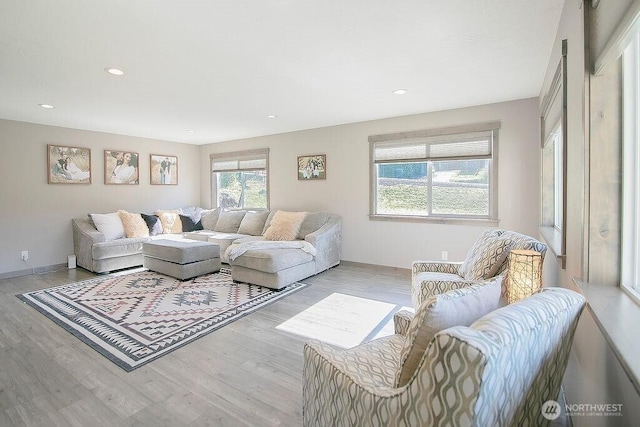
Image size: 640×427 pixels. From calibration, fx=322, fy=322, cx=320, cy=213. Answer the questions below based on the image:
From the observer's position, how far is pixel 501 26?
87.5 inches

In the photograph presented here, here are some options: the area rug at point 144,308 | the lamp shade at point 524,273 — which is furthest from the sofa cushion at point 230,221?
the lamp shade at point 524,273

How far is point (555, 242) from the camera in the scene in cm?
255

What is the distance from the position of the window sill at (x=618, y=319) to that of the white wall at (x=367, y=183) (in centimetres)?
289

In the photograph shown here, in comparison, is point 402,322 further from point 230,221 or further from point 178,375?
point 230,221

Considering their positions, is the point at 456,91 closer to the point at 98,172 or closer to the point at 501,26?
the point at 501,26

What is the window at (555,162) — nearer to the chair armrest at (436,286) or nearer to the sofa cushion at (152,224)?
the chair armrest at (436,286)

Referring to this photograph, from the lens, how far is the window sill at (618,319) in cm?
85

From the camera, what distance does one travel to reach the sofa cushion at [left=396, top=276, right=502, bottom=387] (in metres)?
0.93

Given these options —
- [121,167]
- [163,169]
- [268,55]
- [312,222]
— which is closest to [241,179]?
[163,169]

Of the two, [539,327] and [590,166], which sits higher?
[590,166]

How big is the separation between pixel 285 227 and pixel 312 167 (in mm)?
1237

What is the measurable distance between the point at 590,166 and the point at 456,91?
2486 millimetres

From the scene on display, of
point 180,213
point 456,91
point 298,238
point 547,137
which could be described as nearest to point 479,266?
point 547,137

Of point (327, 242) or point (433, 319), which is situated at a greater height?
point (433, 319)
